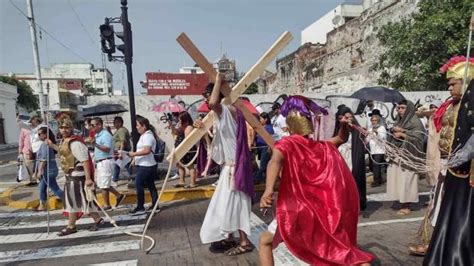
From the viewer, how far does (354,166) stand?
638cm

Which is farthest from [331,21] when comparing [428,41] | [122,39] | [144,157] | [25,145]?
[144,157]

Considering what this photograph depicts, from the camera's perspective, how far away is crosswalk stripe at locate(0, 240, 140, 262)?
4.78 m

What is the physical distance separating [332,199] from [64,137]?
4279 mm

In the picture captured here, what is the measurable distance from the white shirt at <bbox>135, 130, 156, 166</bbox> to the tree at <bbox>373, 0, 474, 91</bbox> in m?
11.3

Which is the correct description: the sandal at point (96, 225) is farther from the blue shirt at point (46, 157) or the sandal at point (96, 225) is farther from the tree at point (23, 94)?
the tree at point (23, 94)

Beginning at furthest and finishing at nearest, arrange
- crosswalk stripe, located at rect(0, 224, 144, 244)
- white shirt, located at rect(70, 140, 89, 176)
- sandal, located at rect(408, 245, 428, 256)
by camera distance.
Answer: crosswalk stripe, located at rect(0, 224, 144, 244) < white shirt, located at rect(70, 140, 89, 176) < sandal, located at rect(408, 245, 428, 256)

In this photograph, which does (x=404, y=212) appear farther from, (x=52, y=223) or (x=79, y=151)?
(x=52, y=223)

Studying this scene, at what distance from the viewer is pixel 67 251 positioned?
193 inches

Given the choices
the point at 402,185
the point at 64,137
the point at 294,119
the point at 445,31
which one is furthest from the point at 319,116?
the point at 445,31

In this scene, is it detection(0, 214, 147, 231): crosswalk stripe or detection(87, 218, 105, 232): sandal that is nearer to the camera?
detection(87, 218, 105, 232): sandal

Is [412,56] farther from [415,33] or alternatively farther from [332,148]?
[332,148]

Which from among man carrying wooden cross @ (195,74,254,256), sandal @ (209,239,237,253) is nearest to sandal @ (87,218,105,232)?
sandal @ (209,239,237,253)

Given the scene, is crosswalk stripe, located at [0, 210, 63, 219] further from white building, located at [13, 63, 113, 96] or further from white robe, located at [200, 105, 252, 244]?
white building, located at [13, 63, 113, 96]

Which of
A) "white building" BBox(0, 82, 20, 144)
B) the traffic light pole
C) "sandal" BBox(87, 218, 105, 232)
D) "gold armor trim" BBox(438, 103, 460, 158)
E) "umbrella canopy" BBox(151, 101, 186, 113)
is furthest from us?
"white building" BBox(0, 82, 20, 144)
